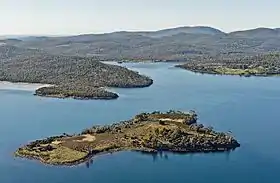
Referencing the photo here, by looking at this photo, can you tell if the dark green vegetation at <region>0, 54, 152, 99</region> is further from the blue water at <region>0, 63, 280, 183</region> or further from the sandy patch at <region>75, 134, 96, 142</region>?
the sandy patch at <region>75, 134, 96, 142</region>

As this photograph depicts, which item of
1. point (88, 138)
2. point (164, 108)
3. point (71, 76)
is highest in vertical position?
point (71, 76)

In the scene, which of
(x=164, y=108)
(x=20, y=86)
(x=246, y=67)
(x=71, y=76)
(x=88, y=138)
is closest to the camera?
(x=88, y=138)

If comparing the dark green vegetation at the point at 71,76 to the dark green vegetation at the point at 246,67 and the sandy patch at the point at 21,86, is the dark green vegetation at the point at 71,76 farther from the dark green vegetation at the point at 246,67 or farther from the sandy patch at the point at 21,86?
the dark green vegetation at the point at 246,67

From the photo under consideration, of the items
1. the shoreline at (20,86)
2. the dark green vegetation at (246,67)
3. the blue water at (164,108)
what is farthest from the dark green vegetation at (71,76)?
the dark green vegetation at (246,67)

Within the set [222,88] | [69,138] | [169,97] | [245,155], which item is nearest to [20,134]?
[69,138]

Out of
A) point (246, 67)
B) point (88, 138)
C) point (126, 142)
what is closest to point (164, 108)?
point (88, 138)

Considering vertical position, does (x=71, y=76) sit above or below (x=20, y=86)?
above

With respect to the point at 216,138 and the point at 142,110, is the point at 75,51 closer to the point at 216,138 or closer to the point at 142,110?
the point at 142,110

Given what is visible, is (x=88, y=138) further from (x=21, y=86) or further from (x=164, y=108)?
(x=21, y=86)
